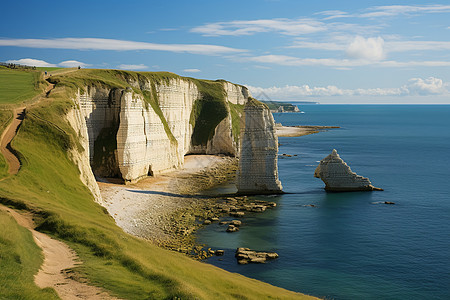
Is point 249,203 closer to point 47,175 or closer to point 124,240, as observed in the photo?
point 47,175

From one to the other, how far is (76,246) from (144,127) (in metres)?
42.5

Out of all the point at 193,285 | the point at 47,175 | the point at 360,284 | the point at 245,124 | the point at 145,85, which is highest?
the point at 145,85

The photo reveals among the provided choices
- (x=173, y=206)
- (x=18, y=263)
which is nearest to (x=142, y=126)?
(x=173, y=206)

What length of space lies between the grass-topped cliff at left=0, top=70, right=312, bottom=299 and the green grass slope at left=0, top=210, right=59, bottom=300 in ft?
0.12

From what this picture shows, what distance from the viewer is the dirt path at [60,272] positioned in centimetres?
1894

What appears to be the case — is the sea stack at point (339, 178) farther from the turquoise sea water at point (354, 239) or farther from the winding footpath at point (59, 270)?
the winding footpath at point (59, 270)

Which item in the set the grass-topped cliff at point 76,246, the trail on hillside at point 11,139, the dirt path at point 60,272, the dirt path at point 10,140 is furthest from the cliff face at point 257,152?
the dirt path at point 60,272

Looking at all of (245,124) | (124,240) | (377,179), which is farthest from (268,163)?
(124,240)

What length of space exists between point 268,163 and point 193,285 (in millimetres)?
38479

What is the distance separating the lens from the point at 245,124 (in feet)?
198

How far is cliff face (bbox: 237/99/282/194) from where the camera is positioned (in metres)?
59.8

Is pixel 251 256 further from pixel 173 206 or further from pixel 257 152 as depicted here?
pixel 257 152

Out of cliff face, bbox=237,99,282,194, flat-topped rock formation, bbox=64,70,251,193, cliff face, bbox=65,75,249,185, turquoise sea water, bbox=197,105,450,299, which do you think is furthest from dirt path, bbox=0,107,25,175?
cliff face, bbox=237,99,282,194

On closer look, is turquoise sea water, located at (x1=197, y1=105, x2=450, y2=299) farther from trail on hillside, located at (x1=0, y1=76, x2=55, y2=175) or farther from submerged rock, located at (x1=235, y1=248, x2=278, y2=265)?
trail on hillside, located at (x1=0, y1=76, x2=55, y2=175)
